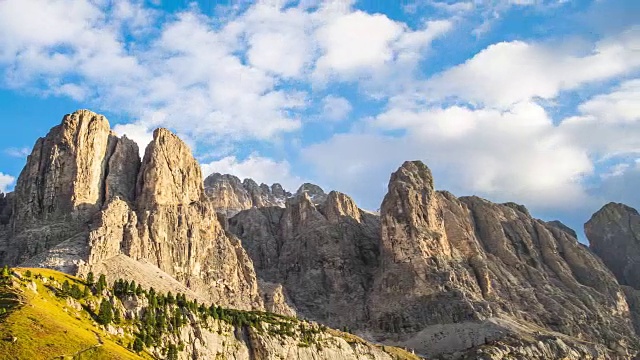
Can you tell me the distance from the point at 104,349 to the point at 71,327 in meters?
9.83

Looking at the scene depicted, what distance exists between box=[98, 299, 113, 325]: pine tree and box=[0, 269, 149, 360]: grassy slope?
4043 mm

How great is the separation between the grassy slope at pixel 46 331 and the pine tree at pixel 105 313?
4043mm

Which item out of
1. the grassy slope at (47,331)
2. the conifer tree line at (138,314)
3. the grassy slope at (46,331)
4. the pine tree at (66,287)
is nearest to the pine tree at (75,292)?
the conifer tree line at (138,314)

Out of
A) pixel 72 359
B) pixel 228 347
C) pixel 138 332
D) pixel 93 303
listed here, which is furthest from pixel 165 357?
pixel 72 359

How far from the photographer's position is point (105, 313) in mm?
153875

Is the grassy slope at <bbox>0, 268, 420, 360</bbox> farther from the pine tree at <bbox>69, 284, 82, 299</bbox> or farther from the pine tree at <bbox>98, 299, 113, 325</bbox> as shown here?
the pine tree at <bbox>69, 284, 82, 299</bbox>

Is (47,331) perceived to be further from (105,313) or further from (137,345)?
(105,313)

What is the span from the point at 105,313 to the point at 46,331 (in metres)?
36.0

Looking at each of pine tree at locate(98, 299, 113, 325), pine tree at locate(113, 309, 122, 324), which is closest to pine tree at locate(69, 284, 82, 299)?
pine tree at locate(98, 299, 113, 325)

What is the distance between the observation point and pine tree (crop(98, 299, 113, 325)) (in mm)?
152125

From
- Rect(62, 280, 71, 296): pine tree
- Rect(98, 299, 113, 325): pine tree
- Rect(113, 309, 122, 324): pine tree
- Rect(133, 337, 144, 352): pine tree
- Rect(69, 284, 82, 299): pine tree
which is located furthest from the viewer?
Rect(113, 309, 122, 324): pine tree

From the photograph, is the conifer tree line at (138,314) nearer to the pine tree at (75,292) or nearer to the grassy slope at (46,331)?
the pine tree at (75,292)

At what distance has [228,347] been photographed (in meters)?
196

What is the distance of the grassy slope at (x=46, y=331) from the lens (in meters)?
109
